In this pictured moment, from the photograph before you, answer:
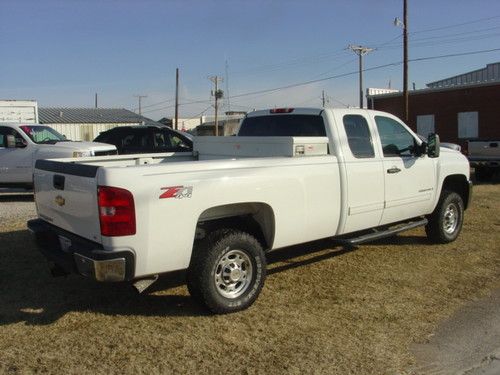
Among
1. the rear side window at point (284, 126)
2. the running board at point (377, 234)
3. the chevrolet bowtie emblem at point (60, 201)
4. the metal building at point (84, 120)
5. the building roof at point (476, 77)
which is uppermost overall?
the building roof at point (476, 77)

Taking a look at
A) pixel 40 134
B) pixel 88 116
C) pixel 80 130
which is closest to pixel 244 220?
pixel 40 134

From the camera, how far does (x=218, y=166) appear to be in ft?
15.0

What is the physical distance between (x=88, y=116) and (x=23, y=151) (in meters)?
40.4

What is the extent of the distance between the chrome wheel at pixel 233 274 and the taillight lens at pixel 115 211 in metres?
1.01

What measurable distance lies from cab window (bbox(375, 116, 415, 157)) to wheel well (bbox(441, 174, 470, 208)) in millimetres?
1137

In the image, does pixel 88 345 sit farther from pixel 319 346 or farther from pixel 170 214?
pixel 319 346

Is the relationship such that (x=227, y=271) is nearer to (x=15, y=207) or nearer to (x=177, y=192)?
(x=177, y=192)

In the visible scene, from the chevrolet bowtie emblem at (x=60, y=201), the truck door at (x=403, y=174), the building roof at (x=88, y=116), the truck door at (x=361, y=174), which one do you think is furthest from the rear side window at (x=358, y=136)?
the building roof at (x=88, y=116)

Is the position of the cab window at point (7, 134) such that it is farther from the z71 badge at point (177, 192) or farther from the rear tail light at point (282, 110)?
the z71 badge at point (177, 192)

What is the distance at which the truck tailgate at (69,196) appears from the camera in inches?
163

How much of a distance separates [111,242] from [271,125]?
315 centimetres

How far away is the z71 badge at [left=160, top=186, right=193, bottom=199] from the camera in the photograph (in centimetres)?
419

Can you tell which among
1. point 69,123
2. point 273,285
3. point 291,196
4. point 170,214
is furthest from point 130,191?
point 69,123

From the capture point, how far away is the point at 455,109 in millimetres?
29641
